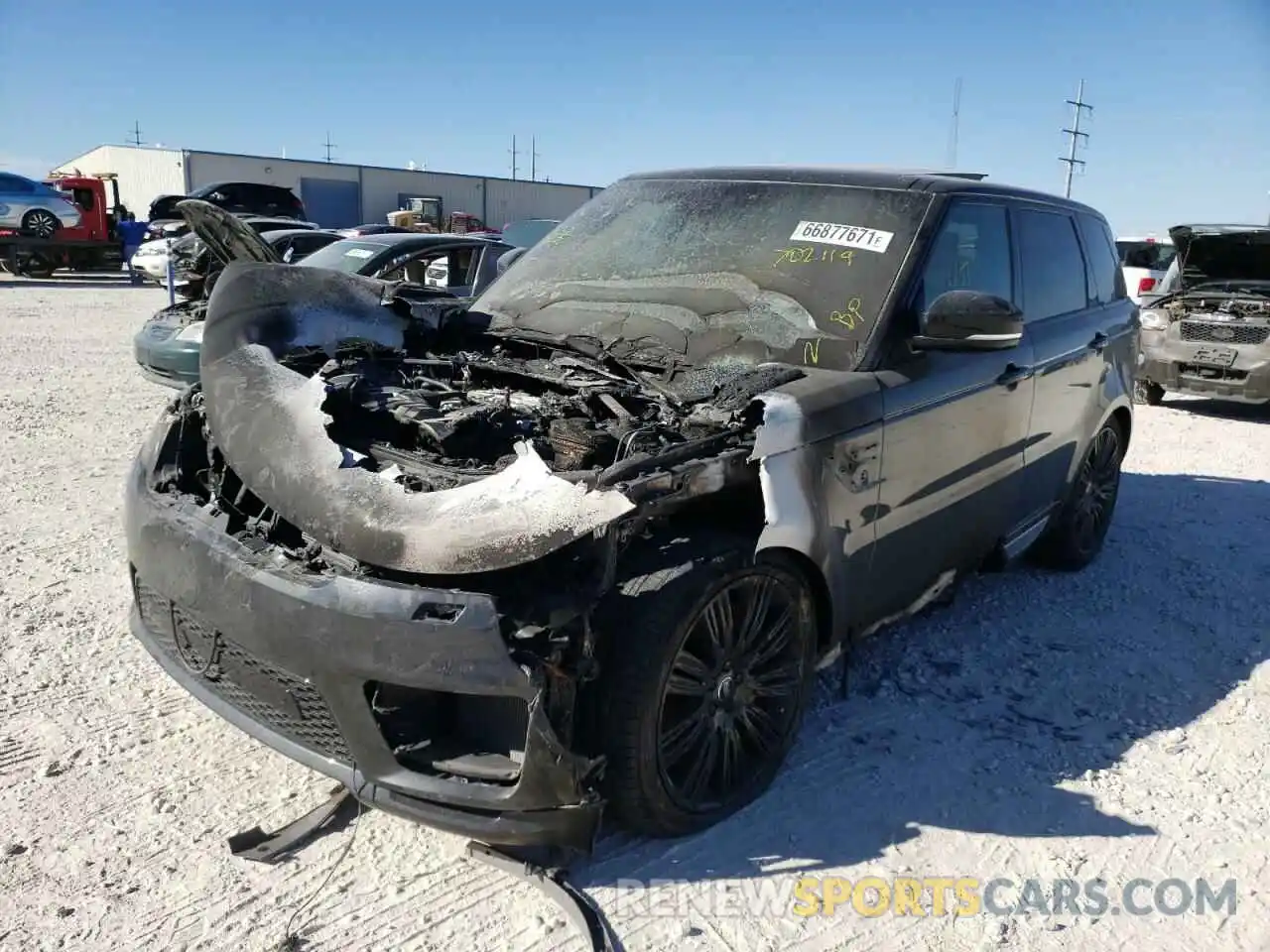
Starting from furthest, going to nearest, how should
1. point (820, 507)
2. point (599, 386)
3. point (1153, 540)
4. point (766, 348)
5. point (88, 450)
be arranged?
1. point (88, 450)
2. point (1153, 540)
3. point (766, 348)
4. point (599, 386)
5. point (820, 507)

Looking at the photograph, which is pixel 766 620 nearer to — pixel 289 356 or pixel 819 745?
pixel 819 745

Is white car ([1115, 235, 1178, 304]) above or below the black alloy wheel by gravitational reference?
above

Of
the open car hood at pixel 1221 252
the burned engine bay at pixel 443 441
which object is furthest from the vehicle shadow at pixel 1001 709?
the open car hood at pixel 1221 252

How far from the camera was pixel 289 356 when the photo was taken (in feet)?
11.1

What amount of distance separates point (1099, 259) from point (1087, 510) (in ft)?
4.38

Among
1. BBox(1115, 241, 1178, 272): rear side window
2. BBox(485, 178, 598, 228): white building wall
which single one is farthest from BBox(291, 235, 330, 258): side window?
BBox(485, 178, 598, 228): white building wall

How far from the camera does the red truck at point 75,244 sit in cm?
2050

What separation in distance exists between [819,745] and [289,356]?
2251mm

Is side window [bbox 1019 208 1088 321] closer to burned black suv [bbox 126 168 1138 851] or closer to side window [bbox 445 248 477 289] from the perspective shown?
burned black suv [bbox 126 168 1138 851]

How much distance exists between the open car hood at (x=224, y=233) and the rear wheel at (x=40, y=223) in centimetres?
1983

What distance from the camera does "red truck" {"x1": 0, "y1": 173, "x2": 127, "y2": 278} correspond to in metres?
20.5

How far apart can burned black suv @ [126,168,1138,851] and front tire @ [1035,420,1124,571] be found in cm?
65

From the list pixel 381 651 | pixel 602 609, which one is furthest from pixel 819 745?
pixel 381 651

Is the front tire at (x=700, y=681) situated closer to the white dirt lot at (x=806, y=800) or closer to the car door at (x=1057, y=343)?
the white dirt lot at (x=806, y=800)
